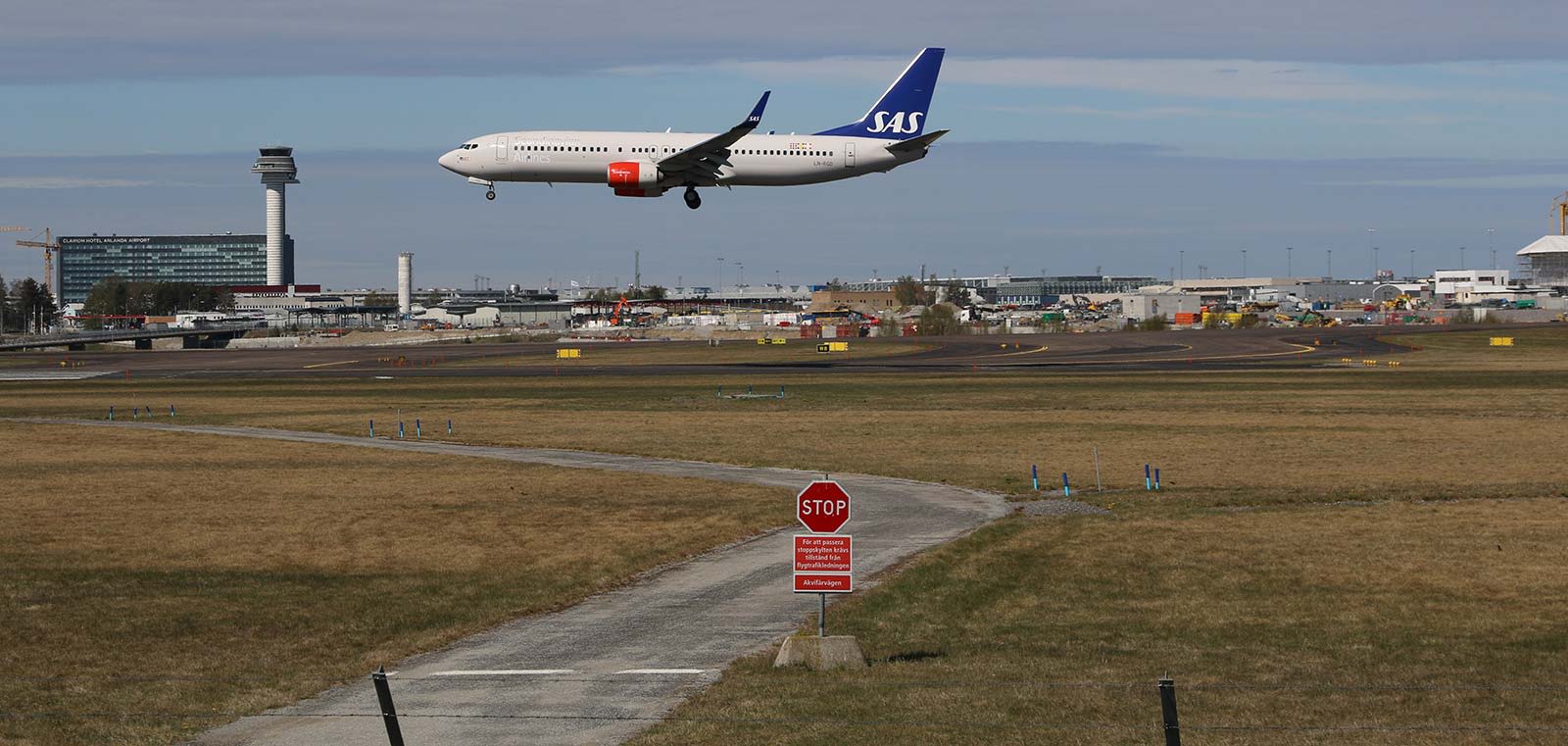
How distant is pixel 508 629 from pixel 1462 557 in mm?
16524

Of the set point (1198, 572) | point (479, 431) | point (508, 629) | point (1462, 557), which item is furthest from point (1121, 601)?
point (479, 431)

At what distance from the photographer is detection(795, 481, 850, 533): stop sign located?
18.9 meters

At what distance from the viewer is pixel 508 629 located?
893 inches

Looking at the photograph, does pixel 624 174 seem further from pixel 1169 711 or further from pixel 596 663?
pixel 1169 711

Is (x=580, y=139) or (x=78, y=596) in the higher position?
(x=580, y=139)

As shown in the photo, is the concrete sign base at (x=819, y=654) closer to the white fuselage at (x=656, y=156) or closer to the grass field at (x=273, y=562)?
the grass field at (x=273, y=562)

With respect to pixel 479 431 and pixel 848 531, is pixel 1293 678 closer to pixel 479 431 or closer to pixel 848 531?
pixel 848 531

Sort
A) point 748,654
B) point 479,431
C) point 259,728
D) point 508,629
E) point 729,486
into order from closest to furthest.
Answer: point 259,728 < point 748,654 < point 508,629 < point 729,486 < point 479,431

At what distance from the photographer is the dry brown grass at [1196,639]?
16531 mm

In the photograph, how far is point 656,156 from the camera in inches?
2889

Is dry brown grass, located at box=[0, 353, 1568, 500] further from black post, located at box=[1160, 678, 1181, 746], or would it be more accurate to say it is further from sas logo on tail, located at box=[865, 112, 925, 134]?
black post, located at box=[1160, 678, 1181, 746]

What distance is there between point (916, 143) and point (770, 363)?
43645mm

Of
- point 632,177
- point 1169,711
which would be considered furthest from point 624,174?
point 1169,711

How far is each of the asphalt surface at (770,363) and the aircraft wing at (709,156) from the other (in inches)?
1154
